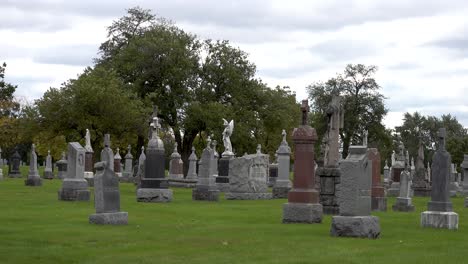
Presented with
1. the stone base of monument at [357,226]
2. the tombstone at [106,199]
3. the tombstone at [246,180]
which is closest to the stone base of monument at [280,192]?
the tombstone at [246,180]

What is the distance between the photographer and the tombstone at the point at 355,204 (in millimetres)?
15484

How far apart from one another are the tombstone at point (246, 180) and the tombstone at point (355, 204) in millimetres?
15416

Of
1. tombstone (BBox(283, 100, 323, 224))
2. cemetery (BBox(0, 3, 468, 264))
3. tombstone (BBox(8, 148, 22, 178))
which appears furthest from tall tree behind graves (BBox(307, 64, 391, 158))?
tombstone (BBox(283, 100, 323, 224))

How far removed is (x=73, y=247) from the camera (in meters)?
13.4

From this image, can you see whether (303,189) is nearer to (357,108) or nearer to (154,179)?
(154,179)

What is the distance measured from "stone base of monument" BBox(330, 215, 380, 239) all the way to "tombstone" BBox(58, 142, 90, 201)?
1353 centimetres

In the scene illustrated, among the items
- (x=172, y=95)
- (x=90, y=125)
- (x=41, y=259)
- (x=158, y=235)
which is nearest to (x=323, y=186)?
(x=158, y=235)

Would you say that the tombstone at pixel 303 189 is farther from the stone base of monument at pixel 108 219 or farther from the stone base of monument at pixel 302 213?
the stone base of monument at pixel 108 219

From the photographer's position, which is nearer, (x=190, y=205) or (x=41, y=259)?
(x=41, y=259)

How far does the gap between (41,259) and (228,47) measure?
170ft

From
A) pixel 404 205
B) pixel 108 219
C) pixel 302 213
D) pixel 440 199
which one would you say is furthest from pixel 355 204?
pixel 404 205

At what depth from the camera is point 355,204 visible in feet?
50.8

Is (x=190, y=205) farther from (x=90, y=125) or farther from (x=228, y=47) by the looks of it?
(x=228, y=47)

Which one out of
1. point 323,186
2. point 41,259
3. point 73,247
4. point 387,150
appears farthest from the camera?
point 387,150
